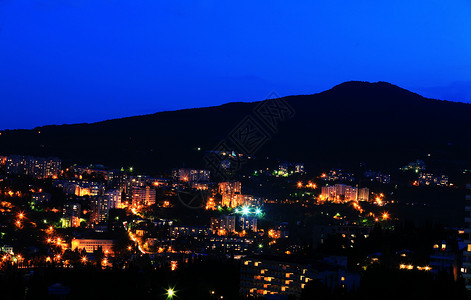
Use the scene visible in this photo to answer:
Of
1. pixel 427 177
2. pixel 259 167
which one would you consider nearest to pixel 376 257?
pixel 427 177

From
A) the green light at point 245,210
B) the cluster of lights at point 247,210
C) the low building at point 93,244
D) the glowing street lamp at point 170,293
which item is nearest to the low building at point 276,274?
the glowing street lamp at point 170,293

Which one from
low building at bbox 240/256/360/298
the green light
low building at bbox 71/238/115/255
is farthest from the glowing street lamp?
the green light

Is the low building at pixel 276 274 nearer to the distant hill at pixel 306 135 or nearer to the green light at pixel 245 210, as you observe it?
the green light at pixel 245 210

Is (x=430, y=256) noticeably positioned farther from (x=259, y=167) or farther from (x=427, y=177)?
(x=259, y=167)

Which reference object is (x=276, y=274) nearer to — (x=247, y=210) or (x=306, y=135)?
(x=247, y=210)

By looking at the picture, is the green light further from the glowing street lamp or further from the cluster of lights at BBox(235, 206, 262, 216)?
the glowing street lamp

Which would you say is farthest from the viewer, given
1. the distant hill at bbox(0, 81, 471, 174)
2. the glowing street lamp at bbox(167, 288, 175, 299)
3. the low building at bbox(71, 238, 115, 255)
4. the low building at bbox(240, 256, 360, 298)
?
the distant hill at bbox(0, 81, 471, 174)

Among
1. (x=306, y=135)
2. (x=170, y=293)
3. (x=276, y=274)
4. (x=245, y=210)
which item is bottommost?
(x=170, y=293)

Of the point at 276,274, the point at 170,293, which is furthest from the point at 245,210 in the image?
the point at 170,293

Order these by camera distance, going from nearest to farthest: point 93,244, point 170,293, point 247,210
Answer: point 170,293 < point 93,244 < point 247,210
